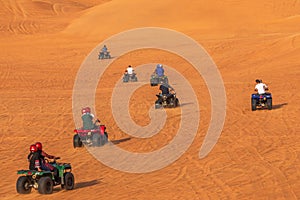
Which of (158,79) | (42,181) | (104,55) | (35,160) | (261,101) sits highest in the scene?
(104,55)

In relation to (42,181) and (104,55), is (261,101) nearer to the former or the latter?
(42,181)

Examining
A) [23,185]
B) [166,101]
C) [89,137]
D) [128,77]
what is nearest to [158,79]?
[128,77]

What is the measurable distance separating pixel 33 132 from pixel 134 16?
48734mm

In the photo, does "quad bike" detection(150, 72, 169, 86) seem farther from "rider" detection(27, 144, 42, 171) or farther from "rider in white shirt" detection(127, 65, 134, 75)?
"rider" detection(27, 144, 42, 171)

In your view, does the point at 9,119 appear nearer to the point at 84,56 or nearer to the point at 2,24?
the point at 84,56

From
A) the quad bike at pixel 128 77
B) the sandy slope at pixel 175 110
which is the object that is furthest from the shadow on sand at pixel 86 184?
the quad bike at pixel 128 77

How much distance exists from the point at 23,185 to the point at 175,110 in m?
12.7

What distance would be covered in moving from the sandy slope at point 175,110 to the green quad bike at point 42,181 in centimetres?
18

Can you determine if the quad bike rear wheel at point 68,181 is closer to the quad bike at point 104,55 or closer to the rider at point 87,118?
the rider at point 87,118

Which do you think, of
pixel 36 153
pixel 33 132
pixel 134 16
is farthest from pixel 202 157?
pixel 134 16

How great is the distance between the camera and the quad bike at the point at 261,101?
24.6m

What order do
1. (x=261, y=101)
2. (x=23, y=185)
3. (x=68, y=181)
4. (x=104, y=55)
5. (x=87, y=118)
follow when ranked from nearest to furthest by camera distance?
(x=23, y=185), (x=68, y=181), (x=87, y=118), (x=261, y=101), (x=104, y=55)

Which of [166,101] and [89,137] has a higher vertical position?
[166,101]

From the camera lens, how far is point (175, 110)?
25.8 m
